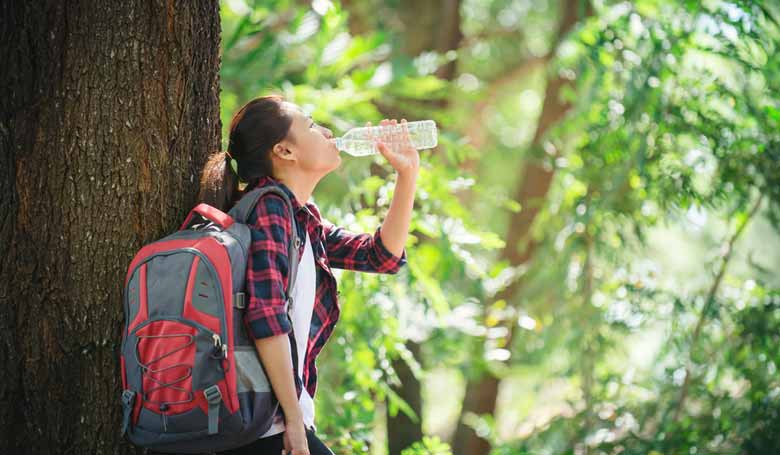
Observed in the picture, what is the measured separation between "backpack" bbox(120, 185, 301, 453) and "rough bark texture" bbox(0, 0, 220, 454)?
249 mm

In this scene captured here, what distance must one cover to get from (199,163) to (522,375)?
3686mm

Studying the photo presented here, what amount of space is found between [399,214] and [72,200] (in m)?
0.83

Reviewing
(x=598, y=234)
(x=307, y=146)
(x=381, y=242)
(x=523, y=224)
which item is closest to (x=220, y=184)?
(x=307, y=146)

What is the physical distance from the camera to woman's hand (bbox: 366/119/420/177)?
203cm

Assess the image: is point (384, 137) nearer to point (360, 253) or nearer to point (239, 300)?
point (360, 253)

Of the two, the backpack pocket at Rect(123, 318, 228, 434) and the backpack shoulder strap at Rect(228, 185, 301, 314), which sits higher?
the backpack shoulder strap at Rect(228, 185, 301, 314)

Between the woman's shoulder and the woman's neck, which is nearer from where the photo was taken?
the woman's shoulder

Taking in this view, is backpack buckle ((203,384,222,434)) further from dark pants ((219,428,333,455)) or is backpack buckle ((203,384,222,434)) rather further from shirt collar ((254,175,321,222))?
shirt collar ((254,175,321,222))

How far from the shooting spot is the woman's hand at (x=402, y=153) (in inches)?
79.9

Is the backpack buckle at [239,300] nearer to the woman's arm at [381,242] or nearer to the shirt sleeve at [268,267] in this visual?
the shirt sleeve at [268,267]

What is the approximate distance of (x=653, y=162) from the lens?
13.3ft

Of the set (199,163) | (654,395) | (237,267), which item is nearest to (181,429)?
(237,267)

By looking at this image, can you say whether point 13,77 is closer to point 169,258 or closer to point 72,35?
point 72,35

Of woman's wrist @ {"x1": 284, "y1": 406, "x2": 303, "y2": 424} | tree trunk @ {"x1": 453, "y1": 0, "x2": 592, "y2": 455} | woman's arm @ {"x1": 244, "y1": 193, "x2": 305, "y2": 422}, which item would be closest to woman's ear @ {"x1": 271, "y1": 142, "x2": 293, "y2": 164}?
woman's arm @ {"x1": 244, "y1": 193, "x2": 305, "y2": 422}
